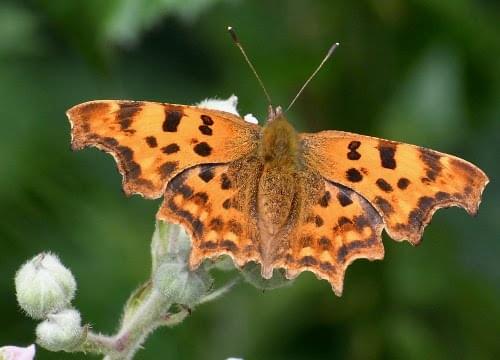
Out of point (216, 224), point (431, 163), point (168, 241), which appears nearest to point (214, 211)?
point (216, 224)

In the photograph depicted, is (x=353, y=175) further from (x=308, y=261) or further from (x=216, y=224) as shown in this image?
(x=216, y=224)

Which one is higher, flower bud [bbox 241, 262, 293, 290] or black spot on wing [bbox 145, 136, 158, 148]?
black spot on wing [bbox 145, 136, 158, 148]

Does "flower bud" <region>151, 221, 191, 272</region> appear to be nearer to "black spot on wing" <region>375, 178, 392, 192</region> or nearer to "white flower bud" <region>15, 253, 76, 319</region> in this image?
"white flower bud" <region>15, 253, 76, 319</region>

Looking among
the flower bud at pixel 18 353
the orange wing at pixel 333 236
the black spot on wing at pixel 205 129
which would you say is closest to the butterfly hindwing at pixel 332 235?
the orange wing at pixel 333 236

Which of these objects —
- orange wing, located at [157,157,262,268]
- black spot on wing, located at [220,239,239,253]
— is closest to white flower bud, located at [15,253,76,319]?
orange wing, located at [157,157,262,268]

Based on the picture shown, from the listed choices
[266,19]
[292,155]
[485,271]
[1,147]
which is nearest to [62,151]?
[1,147]

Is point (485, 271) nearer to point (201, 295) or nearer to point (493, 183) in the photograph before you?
point (493, 183)

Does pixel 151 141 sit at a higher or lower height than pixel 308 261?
higher
